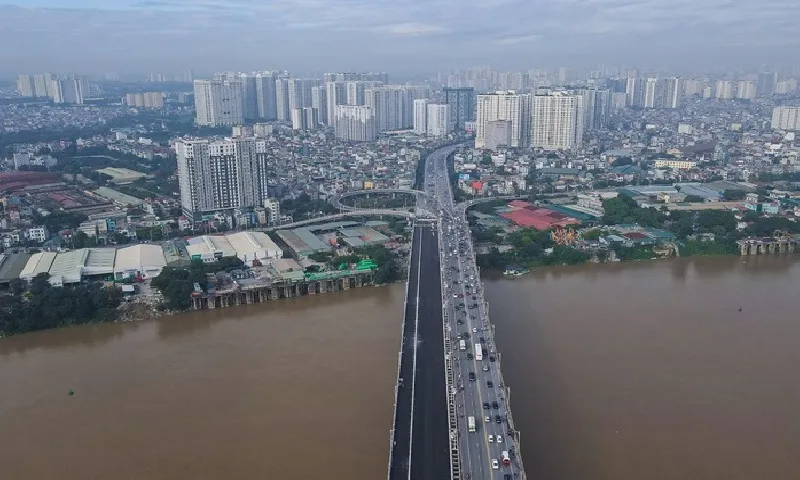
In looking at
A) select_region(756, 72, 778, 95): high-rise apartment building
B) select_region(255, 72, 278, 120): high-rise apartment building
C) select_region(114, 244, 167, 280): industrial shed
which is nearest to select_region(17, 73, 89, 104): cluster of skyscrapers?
select_region(255, 72, 278, 120): high-rise apartment building

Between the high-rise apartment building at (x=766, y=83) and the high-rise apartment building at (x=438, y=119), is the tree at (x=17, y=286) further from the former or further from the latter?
the high-rise apartment building at (x=766, y=83)

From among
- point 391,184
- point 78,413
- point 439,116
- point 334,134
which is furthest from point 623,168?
point 78,413

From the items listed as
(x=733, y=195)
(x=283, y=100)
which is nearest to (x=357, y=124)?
(x=283, y=100)

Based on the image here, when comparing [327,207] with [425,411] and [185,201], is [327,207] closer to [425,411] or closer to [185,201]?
[185,201]

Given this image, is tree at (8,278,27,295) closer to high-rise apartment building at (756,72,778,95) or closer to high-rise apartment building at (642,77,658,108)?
high-rise apartment building at (642,77,658,108)

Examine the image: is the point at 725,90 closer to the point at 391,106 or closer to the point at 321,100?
the point at 391,106

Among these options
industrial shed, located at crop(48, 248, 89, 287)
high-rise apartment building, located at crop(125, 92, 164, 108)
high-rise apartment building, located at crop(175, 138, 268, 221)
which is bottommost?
industrial shed, located at crop(48, 248, 89, 287)

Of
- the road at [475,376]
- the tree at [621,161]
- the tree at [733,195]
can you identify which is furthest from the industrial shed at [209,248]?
the tree at [621,161]
